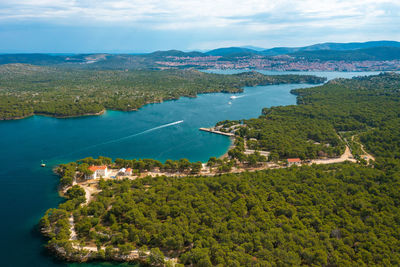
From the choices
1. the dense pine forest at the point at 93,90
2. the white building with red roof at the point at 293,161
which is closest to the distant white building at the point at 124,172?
the white building with red roof at the point at 293,161

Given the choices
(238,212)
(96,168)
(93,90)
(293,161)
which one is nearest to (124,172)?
(96,168)

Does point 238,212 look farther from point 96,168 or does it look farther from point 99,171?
point 96,168

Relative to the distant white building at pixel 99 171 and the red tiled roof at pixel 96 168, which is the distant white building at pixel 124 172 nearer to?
the distant white building at pixel 99 171

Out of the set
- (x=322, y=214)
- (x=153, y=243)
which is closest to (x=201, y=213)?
(x=153, y=243)

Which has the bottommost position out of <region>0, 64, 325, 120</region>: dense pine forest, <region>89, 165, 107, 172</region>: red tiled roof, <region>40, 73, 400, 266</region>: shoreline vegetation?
<region>40, 73, 400, 266</region>: shoreline vegetation

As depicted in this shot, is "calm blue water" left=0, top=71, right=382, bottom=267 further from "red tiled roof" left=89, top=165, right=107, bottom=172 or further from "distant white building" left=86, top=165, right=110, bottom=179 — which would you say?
"distant white building" left=86, top=165, right=110, bottom=179

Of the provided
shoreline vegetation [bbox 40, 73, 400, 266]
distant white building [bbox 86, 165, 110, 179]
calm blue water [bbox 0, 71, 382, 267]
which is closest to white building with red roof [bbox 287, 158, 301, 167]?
shoreline vegetation [bbox 40, 73, 400, 266]
